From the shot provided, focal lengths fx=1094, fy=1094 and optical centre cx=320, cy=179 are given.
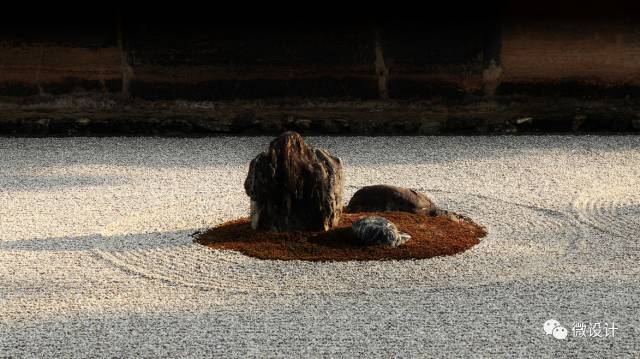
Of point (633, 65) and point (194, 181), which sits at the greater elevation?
point (633, 65)

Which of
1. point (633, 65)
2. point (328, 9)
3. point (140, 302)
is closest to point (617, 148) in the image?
point (633, 65)

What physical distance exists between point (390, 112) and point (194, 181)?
2329 mm

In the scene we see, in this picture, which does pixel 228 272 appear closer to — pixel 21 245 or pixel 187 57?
pixel 21 245

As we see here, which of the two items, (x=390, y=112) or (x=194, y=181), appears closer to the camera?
(x=194, y=181)

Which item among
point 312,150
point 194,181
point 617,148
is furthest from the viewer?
point 617,148

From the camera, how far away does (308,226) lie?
6.06 metres

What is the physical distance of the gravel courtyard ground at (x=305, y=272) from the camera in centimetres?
463

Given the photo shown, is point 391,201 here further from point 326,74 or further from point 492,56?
point 492,56

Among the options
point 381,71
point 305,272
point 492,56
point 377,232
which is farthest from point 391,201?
point 492,56

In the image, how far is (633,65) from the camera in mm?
9375

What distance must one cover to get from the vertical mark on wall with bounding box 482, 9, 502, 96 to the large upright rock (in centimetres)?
369

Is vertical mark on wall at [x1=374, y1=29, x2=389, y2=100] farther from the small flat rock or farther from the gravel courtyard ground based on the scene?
the small flat rock

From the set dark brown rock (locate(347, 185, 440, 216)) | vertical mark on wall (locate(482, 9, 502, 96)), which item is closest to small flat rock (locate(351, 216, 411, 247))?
dark brown rock (locate(347, 185, 440, 216))

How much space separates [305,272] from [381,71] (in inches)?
164
